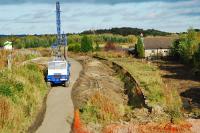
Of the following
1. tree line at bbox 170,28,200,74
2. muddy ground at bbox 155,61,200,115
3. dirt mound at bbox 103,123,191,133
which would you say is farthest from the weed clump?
tree line at bbox 170,28,200,74

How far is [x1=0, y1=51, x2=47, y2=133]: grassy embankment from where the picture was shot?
23016mm

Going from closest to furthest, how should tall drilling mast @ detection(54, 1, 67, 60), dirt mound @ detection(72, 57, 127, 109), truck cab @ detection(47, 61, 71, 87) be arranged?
dirt mound @ detection(72, 57, 127, 109) < truck cab @ detection(47, 61, 71, 87) < tall drilling mast @ detection(54, 1, 67, 60)

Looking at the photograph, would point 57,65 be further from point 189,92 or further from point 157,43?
point 157,43

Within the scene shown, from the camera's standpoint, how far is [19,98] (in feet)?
90.6

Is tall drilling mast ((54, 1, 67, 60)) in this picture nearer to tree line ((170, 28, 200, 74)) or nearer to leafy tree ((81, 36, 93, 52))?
tree line ((170, 28, 200, 74))

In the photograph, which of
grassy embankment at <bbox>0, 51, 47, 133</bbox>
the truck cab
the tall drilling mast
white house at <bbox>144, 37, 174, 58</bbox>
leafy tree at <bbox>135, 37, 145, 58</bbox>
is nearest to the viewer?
grassy embankment at <bbox>0, 51, 47, 133</bbox>

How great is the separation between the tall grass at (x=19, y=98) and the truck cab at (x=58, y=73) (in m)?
0.74

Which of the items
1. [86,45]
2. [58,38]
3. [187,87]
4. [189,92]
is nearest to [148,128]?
[189,92]

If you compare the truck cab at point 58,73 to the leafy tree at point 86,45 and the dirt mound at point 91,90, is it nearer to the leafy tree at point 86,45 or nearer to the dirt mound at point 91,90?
the dirt mound at point 91,90

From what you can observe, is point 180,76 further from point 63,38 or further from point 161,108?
point 161,108

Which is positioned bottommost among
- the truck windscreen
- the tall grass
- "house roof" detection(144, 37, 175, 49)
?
"house roof" detection(144, 37, 175, 49)

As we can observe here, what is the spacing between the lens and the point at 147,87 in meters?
40.4

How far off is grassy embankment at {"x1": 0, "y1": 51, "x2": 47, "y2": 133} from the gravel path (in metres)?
0.67

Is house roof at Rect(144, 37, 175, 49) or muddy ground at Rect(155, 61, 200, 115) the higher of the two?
house roof at Rect(144, 37, 175, 49)
